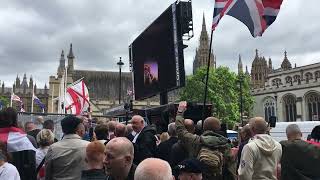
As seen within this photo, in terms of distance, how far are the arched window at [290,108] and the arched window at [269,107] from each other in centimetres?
315

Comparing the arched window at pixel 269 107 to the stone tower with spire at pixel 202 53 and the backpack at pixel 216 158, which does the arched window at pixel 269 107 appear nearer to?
the stone tower with spire at pixel 202 53

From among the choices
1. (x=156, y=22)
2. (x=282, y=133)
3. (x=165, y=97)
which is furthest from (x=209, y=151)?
(x=156, y=22)

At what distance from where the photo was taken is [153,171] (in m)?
2.70

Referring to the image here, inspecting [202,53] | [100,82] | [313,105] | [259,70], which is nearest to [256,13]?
[313,105]

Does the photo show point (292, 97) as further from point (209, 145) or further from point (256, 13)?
point (209, 145)

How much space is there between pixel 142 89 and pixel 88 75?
3055 inches

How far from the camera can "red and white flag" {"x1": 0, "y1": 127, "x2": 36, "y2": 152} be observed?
16.5 feet

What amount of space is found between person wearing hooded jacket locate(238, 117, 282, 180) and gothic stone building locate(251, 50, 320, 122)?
58.7m

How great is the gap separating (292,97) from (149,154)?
6527cm

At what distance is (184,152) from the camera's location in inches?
236

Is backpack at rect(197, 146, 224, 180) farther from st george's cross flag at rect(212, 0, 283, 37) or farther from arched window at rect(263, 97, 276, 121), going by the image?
arched window at rect(263, 97, 276, 121)

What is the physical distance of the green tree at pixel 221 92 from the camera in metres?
58.5

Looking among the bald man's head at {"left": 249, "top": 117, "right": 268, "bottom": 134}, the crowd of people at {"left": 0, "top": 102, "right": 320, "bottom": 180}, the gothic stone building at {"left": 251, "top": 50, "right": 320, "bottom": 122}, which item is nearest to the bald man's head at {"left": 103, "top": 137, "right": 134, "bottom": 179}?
the crowd of people at {"left": 0, "top": 102, "right": 320, "bottom": 180}

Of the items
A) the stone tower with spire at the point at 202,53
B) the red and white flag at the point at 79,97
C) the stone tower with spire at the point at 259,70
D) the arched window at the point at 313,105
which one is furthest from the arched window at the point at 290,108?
the red and white flag at the point at 79,97
